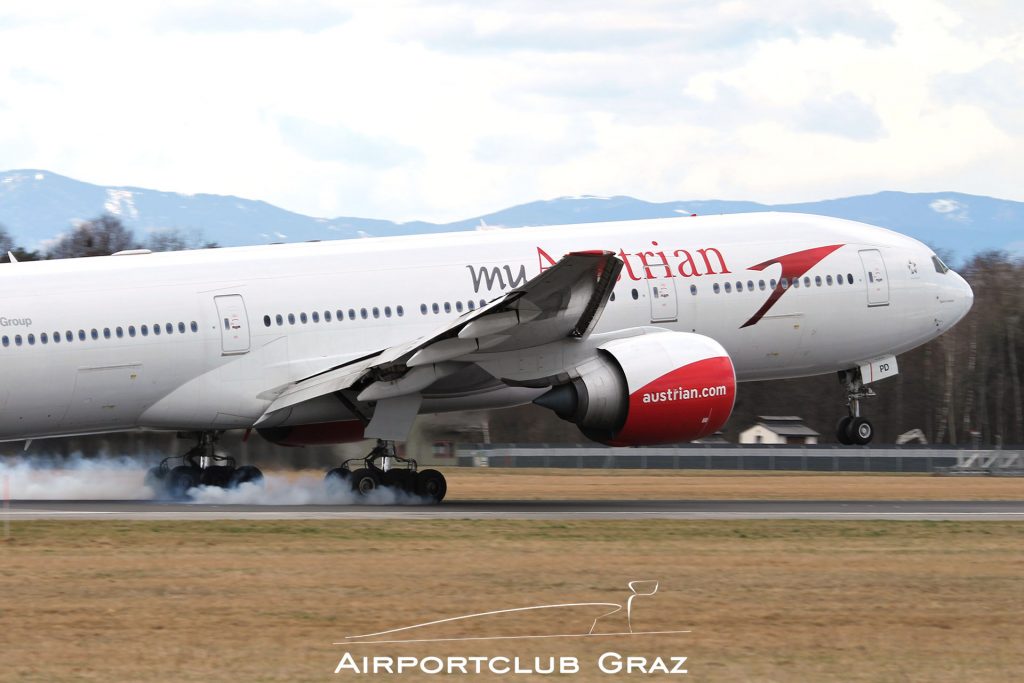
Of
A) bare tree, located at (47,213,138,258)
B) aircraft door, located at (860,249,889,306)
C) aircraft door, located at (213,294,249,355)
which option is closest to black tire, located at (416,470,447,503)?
aircraft door, located at (213,294,249,355)

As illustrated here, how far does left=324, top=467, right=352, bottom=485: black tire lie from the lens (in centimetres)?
2902

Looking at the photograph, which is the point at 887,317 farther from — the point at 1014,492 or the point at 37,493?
the point at 37,493

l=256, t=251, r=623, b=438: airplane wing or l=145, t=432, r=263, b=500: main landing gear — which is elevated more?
l=256, t=251, r=623, b=438: airplane wing

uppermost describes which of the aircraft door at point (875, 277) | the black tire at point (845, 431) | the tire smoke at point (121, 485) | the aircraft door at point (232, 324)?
the aircraft door at point (875, 277)

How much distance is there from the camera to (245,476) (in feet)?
99.2

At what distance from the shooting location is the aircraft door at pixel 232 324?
1108 inches

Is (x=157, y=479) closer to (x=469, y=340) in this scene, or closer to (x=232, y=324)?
(x=232, y=324)

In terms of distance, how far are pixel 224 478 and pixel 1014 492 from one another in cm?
2056

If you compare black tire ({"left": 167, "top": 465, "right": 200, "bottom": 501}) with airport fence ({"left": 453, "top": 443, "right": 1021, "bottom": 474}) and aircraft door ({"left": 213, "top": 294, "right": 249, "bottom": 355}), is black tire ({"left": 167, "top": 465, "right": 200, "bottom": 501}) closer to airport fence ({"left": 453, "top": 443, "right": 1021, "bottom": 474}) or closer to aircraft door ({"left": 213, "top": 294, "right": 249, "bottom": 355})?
aircraft door ({"left": 213, "top": 294, "right": 249, "bottom": 355})

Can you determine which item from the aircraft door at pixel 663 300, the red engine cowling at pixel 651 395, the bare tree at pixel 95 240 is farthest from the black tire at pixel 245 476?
the bare tree at pixel 95 240

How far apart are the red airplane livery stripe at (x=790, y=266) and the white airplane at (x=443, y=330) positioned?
0.15 ft

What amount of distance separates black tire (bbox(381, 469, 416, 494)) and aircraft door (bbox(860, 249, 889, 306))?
10.5 m

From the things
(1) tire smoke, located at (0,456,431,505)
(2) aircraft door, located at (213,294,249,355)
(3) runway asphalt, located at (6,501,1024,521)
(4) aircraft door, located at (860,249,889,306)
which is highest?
(4) aircraft door, located at (860,249,889,306)

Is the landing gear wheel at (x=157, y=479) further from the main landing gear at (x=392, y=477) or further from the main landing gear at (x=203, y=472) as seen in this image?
the main landing gear at (x=392, y=477)
